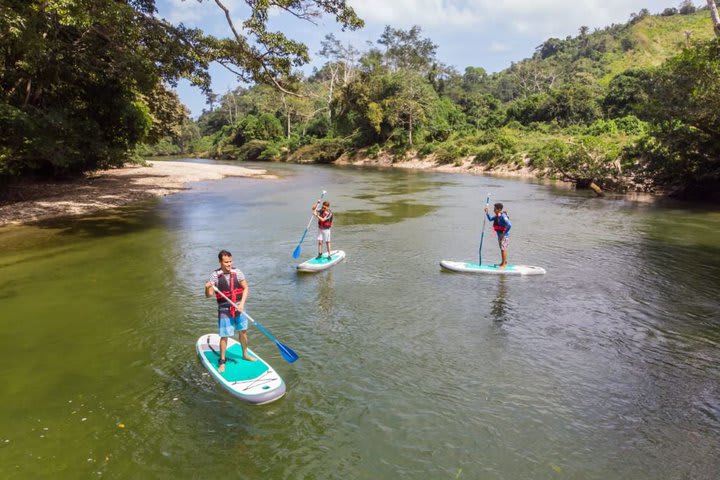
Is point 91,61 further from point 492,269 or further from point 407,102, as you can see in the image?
point 407,102

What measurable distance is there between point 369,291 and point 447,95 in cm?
7393

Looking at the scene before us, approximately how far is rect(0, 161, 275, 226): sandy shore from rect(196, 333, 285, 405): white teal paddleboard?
15.4 m

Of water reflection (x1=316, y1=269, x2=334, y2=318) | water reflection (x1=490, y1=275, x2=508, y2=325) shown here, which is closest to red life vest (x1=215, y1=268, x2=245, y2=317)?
water reflection (x1=316, y1=269, x2=334, y2=318)

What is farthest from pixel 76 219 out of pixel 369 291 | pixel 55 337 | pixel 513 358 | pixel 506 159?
pixel 506 159

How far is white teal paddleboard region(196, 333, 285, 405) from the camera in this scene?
662cm

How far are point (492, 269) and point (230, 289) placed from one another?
819cm

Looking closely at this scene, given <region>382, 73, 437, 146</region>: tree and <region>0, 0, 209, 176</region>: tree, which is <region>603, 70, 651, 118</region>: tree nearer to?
<region>382, 73, 437, 146</region>: tree

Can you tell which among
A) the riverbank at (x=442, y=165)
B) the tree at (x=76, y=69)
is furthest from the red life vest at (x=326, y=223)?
the riverbank at (x=442, y=165)

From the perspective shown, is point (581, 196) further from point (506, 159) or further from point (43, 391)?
point (43, 391)

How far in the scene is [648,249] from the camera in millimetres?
16375

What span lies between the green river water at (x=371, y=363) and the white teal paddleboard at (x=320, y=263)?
323 millimetres

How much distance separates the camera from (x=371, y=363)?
7.93 metres

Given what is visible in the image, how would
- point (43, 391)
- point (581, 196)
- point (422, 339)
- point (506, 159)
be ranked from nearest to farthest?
point (43, 391), point (422, 339), point (581, 196), point (506, 159)

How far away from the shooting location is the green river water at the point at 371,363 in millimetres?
5613
